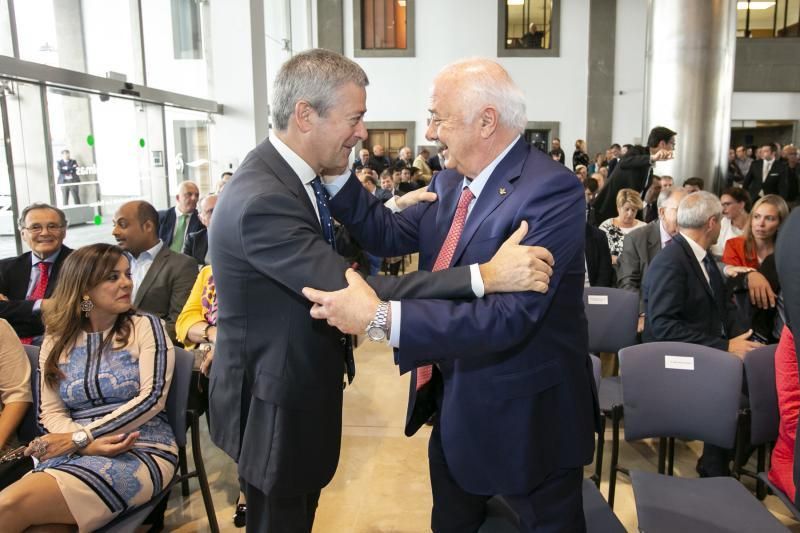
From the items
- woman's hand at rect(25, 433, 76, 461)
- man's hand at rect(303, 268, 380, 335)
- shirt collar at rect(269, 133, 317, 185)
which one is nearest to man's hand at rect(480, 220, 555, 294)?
man's hand at rect(303, 268, 380, 335)

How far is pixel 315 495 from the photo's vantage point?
1.85 meters

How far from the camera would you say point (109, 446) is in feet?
7.37

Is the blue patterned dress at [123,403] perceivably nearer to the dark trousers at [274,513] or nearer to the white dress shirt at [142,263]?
the dark trousers at [274,513]

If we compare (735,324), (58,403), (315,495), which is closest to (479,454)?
(315,495)

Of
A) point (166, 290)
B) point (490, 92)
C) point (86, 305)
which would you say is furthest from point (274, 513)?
point (166, 290)

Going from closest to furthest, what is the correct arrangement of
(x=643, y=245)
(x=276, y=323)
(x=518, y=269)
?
(x=518, y=269) → (x=276, y=323) → (x=643, y=245)

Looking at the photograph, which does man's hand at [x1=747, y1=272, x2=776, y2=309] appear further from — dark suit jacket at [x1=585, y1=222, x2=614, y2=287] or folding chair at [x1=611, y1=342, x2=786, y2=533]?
folding chair at [x1=611, y1=342, x2=786, y2=533]

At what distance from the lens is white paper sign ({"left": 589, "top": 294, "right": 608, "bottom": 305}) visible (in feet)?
12.1

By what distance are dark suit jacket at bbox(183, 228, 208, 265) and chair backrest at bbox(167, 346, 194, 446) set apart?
8.40 ft

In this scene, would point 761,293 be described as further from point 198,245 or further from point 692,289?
point 198,245

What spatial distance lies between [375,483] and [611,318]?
5.46 ft

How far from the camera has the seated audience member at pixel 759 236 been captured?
3.97 meters

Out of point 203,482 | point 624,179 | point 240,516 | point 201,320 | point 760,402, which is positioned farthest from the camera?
point 624,179

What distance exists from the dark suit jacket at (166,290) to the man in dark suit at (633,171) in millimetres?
4369
